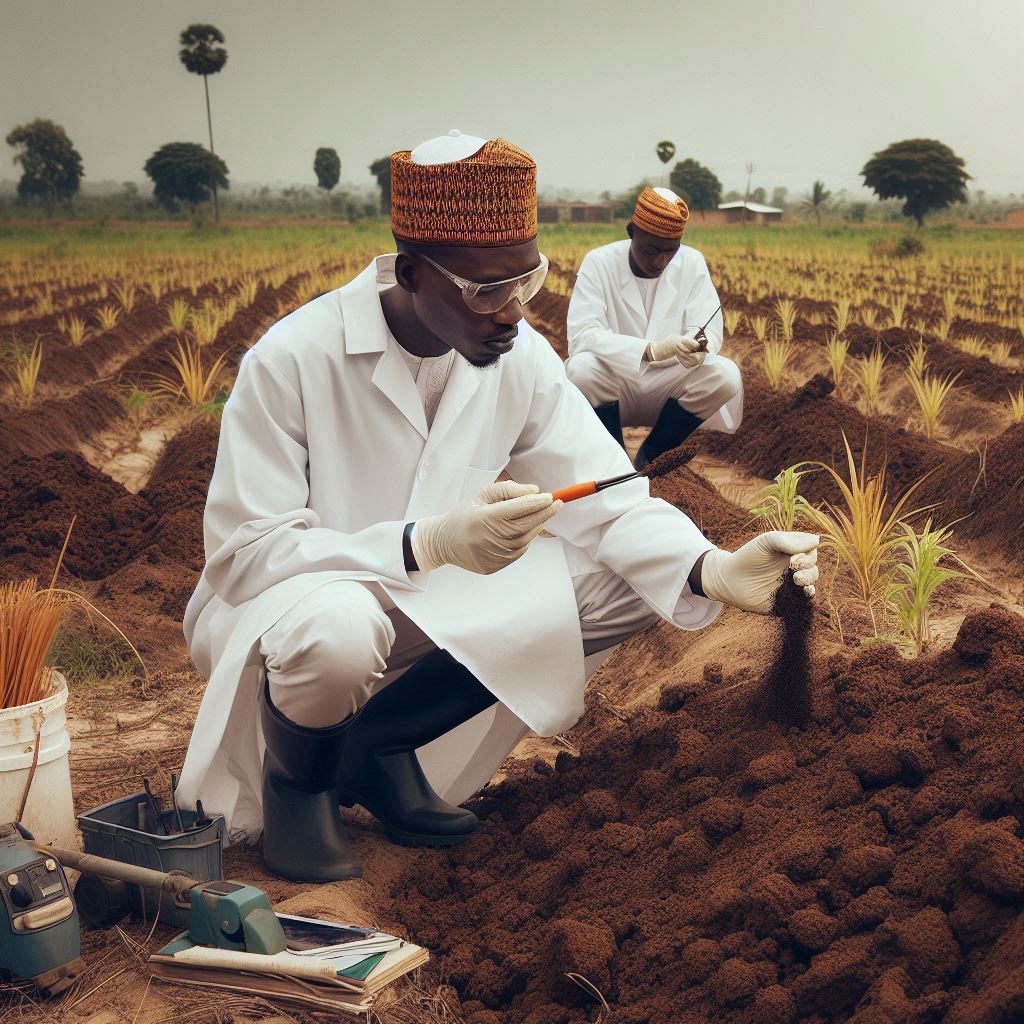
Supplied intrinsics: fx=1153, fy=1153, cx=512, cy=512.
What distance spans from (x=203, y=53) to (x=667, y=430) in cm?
2622

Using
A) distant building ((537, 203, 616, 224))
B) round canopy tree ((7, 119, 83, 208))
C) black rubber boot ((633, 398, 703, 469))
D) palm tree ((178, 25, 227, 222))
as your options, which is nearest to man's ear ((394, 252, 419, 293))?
black rubber boot ((633, 398, 703, 469))

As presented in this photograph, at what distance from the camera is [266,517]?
→ 2.23 metres

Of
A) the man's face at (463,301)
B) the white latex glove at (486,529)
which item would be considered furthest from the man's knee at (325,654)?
the man's face at (463,301)

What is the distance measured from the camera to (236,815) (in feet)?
7.98

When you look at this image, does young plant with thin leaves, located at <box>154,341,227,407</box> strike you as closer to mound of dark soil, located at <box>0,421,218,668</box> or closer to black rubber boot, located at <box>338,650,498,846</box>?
mound of dark soil, located at <box>0,421,218,668</box>

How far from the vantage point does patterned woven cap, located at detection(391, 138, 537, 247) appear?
2.16 metres

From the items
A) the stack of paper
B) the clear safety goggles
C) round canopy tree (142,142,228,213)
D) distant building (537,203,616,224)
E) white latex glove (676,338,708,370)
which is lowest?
the stack of paper

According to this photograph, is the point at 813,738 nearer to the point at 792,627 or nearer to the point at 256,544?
the point at 792,627

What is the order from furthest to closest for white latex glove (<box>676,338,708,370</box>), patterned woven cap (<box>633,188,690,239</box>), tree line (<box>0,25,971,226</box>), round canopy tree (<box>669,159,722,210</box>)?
round canopy tree (<box>669,159,722,210</box>) → tree line (<box>0,25,971,226</box>) → patterned woven cap (<box>633,188,690,239</box>) → white latex glove (<box>676,338,708,370</box>)

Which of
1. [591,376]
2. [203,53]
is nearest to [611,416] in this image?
[591,376]

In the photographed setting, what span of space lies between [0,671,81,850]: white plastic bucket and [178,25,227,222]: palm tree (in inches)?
1093

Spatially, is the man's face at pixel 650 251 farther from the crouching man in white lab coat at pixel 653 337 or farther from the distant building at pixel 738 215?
the distant building at pixel 738 215

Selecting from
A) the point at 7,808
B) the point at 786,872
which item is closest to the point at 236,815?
the point at 7,808

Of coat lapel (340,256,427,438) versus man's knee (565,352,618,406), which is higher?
coat lapel (340,256,427,438)
